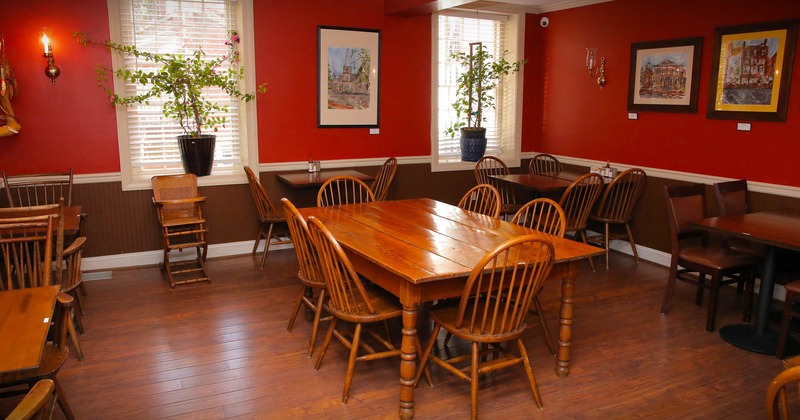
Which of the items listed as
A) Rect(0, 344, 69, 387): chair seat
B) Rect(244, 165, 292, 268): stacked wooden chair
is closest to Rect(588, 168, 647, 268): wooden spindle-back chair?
Rect(244, 165, 292, 268): stacked wooden chair

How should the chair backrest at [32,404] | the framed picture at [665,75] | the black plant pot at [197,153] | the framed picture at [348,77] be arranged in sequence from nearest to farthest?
1. the chair backrest at [32,404]
2. the black plant pot at [197,153]
3. the framed picture at [665,75]
4. the framed picture at [348,77]

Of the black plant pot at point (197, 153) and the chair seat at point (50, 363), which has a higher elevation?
the black plant pot at point (197, 153)

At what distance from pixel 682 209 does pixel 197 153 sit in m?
3.72

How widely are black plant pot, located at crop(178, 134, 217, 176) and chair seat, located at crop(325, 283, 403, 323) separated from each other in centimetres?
247

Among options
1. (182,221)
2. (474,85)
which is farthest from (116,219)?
(474,85)

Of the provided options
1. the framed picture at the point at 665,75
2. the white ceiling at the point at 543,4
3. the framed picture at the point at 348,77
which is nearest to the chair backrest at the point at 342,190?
the framed picture at the point at 348,77

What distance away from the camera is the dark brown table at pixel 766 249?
3543mm

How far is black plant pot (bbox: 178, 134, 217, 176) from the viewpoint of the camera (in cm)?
499

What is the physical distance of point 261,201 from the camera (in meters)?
5.39

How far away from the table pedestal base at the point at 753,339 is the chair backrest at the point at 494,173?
2489 millimetres

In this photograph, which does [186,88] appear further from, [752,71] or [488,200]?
[752,71]

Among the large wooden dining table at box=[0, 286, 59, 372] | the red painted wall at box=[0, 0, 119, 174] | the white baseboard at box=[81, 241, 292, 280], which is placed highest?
the red painted wall at box=[0, 0, 119, 174]

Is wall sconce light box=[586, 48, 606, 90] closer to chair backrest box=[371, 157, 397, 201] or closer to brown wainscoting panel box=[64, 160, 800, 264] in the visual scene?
brown wainscoting panel box=[64, 160, 800, 264]

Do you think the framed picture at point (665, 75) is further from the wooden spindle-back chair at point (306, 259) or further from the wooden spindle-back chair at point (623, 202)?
the wooden spindle-back chair at point (306, 259)
